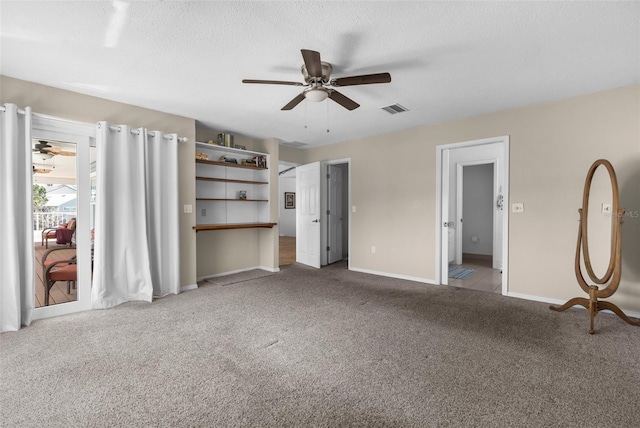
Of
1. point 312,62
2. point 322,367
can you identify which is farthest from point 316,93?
point 322,367

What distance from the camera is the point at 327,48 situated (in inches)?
97.1

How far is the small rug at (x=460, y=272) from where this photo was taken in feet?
17.3

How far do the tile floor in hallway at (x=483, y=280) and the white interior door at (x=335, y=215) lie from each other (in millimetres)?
2456

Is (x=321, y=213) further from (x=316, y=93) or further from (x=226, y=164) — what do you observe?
(x=316, y=93)

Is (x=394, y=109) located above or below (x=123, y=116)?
above

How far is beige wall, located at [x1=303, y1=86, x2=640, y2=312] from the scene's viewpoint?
3.27 m

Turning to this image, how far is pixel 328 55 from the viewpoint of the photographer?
257 cm

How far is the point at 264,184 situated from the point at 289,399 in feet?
13.8

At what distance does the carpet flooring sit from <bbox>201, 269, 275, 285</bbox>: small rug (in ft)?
3.59

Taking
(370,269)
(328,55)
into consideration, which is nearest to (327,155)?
(370,269)

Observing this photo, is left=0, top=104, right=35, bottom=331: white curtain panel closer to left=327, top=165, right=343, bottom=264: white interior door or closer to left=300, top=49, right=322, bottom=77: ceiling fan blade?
left=300, top=49, right=322, bottom=77: ceiling fan blade

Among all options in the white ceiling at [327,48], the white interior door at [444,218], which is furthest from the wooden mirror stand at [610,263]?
the white interior door at [444,218]

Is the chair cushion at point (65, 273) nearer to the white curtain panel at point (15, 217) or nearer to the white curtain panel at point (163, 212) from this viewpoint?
the white curtain panel at point (15, 217)

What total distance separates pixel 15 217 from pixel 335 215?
4985 mm
